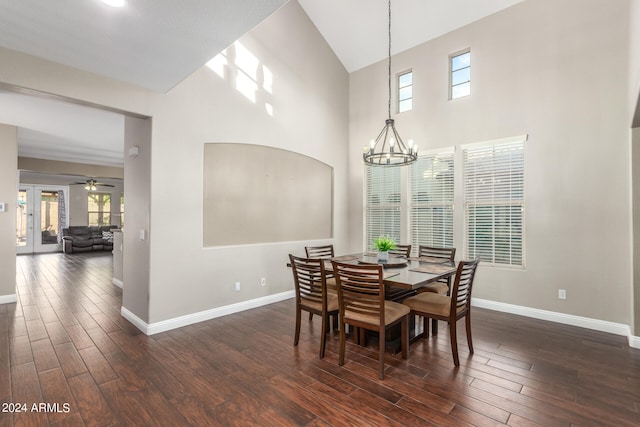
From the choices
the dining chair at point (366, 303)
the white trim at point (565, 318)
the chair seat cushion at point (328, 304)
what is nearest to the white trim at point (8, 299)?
the chair seat cushion at point (328, 304)

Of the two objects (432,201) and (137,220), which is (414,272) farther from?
(137,220)

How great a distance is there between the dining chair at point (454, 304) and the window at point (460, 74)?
3196 mm

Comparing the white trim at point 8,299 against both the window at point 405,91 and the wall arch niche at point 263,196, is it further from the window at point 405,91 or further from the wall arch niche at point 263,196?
the window at point 405,91

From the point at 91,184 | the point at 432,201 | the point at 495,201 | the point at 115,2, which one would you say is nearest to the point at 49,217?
the point at 91,184

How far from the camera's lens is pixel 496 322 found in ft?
12.8

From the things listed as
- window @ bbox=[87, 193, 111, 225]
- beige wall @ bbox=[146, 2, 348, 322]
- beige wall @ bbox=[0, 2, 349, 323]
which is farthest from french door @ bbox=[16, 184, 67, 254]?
beige wall @ bbox=[146, 2, 348, 322]

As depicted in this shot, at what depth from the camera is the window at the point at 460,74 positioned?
15.7 ft

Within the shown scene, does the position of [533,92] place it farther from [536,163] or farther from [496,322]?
[496,322]

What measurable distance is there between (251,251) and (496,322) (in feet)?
11.3

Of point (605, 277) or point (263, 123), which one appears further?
point (263, 123)

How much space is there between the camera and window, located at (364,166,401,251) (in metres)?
5.59

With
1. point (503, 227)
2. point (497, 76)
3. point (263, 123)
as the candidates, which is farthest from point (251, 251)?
point (497, 76)

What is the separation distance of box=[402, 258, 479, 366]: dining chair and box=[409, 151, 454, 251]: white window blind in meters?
2.08

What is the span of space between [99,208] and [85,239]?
69.8 inches
